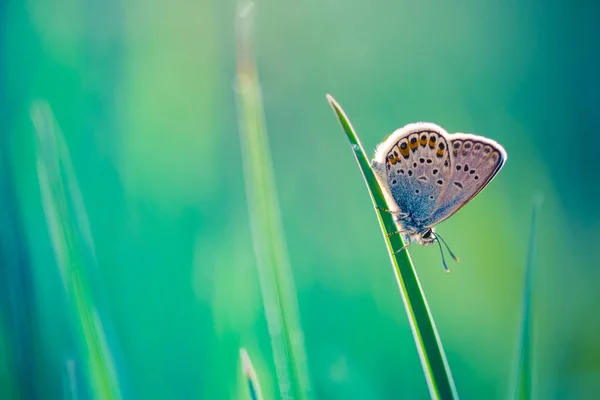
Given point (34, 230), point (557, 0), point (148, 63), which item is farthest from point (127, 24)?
point (557, 0)

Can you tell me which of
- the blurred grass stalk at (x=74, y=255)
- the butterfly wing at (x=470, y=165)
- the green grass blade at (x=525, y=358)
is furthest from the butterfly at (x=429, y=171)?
the blurred grass stalk at (x=74, y=255)

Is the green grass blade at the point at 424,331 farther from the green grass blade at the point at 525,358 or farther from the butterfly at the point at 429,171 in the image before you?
the butterfly at the point at 429,171

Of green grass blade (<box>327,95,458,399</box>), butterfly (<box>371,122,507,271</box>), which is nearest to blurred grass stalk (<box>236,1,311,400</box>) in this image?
green grass blade (<box>327,95,458,399</box>)

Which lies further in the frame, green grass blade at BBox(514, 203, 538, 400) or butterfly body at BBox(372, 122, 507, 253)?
butterfly body at BBox(372, 122, 507, 253)

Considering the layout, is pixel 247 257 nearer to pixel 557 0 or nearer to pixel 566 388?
pixel 566 388

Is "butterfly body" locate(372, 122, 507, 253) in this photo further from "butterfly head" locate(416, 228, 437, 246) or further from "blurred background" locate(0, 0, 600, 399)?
"blurred background" locate(0, 0, 600, 399)

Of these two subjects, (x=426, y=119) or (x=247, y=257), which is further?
(x=426, y=119)

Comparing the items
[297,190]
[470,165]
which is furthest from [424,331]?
[297,190]
